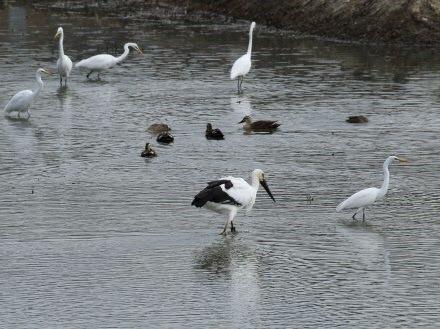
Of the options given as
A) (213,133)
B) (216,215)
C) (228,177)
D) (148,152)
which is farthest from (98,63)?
(228,177)

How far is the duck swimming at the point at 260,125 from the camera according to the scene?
82.9ft

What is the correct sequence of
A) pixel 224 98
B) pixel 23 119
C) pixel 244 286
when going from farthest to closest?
pixel 224 98 < pixel 23 119 < pixel 244 286

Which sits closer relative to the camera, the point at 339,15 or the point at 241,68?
the point at 241,68

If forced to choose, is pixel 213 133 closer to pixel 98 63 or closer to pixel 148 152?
pixel 148 152

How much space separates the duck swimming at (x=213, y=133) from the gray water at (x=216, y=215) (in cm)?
27

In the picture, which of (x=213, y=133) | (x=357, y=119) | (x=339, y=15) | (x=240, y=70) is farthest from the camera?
(x=339, y=15)

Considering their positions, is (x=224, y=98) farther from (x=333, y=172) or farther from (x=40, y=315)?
(x=40, y=315)

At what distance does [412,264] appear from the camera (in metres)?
16.0

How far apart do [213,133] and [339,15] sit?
1752cm

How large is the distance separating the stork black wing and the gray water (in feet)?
1.88

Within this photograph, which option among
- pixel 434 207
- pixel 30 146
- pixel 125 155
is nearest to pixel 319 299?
pixel 434 207

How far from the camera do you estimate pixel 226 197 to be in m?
17.1

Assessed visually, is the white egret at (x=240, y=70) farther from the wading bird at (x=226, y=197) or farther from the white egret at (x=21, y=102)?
the wading bird at (x=226, y=197)

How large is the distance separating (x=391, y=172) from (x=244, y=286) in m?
7.50
